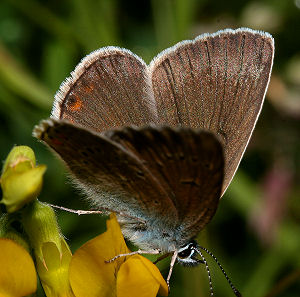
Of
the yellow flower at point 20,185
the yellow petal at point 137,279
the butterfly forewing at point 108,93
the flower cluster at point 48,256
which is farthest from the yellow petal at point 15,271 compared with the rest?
the butterfly forewing at point 108,93

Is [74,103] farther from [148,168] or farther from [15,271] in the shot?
[15,271]

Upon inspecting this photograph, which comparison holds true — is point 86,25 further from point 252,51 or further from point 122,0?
point 252,51

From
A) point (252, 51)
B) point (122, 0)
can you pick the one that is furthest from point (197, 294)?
point (122, 0)

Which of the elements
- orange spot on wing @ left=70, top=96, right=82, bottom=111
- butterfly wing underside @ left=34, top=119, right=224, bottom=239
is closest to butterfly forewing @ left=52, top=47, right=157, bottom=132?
orange spot on wing @ left=70, top=96, right=82, bottom=111

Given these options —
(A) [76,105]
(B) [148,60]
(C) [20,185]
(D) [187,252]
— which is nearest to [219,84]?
(A) [76,105]

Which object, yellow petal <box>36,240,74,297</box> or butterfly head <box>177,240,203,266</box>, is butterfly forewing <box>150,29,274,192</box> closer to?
butterfly head <box>177,240,203,266</box>

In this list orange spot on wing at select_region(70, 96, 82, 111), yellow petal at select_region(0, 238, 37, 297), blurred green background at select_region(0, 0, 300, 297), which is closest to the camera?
yellow petal at select_region(0, 238, 37, 297)
